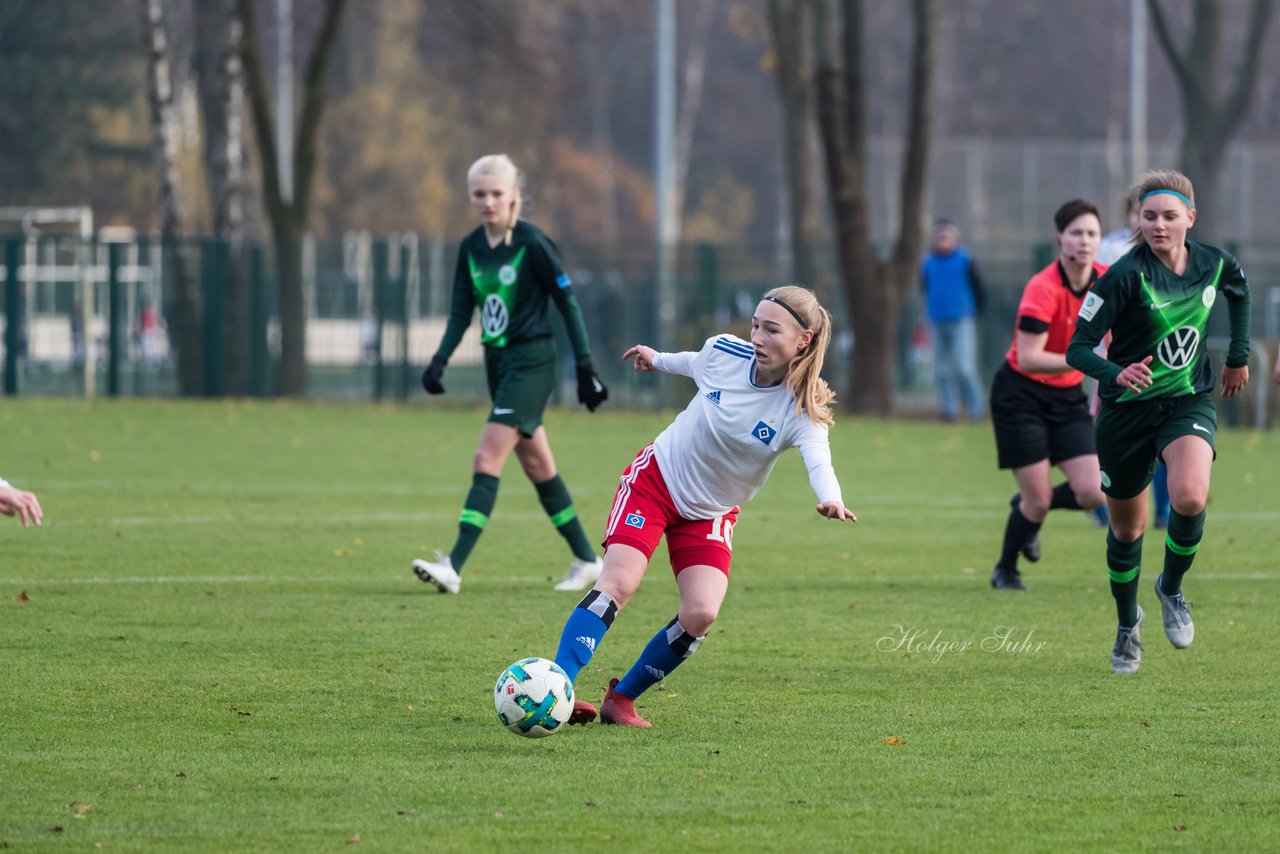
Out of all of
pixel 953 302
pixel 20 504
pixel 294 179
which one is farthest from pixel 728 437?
pixel 294 179

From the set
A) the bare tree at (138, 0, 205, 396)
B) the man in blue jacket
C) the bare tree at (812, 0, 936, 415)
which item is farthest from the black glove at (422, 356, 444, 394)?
the bare tree at (138, 0, 205, 396)

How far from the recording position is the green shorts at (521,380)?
9.62 metres

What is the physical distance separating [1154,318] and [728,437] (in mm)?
1924

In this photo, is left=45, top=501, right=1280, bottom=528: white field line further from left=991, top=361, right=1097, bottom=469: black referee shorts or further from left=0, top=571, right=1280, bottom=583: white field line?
left=991, top=361, right=1097, bottom=469: black referee shorts

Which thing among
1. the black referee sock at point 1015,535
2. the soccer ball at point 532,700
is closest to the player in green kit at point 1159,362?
the black referee sock at point 1015,535

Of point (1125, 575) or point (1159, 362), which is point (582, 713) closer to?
point (1125, 575)

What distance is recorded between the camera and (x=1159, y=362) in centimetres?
741

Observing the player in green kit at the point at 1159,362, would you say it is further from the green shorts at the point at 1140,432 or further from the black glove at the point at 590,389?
the black glove at the point at 590,389

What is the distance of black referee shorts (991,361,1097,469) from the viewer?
970 cm

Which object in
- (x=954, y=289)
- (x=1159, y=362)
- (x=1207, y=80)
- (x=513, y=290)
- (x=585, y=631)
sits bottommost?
(x=585, y=631)

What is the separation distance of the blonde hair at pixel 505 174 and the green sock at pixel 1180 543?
356 centimetres

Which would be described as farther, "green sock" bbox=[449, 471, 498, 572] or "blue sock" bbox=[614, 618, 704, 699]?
"green sock" bbox=[449, 471, 498, 572]

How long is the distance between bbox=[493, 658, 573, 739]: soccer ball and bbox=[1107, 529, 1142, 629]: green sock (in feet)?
8.33

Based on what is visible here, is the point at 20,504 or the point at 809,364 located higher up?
the point at 809,364
